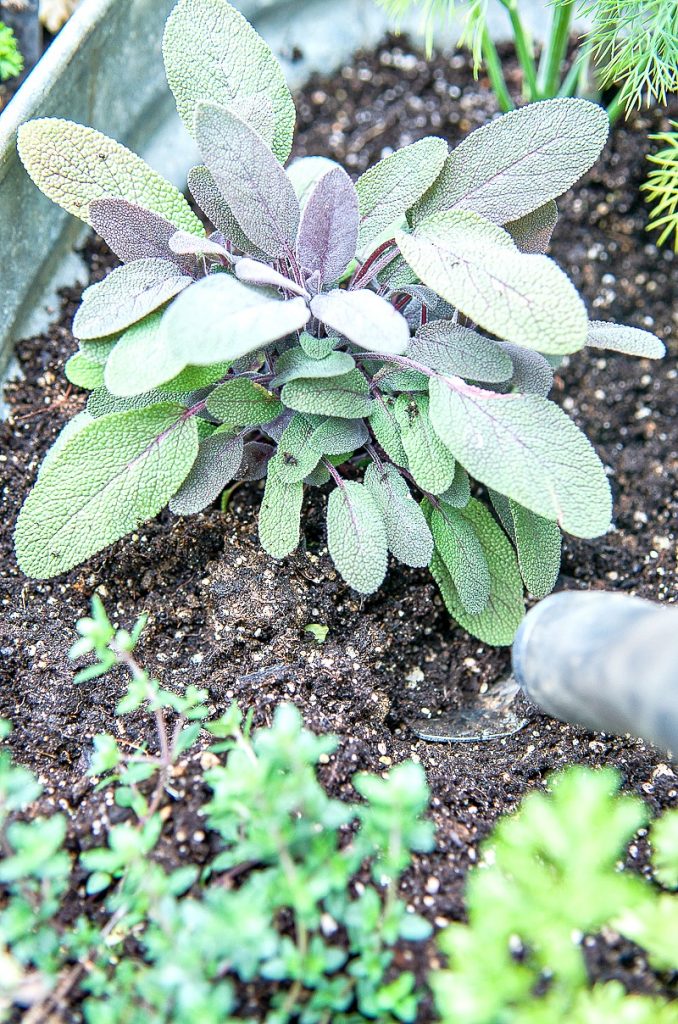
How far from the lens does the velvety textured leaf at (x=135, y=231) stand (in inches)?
39.5

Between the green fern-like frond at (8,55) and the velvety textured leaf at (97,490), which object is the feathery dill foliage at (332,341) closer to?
the velvety textured leaf at (97,490)

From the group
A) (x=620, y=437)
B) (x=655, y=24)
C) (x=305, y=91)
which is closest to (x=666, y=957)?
(x=620, y=437)

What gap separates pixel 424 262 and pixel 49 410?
0.63 m

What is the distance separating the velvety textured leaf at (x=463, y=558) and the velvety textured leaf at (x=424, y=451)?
11cm

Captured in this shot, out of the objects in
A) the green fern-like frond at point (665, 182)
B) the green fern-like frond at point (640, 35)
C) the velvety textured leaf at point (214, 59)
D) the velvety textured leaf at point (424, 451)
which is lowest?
the green fern-like frond at point (665, 182)

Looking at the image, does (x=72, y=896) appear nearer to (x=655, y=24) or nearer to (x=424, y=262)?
(x=424, y=262)

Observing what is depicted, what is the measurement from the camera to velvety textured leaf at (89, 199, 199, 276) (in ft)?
3.29

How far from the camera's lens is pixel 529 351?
1.11 m

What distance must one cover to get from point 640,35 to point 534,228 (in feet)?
1.16

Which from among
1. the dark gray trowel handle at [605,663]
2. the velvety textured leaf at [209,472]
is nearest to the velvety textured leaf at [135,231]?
the velvety textured leaf at [209,472]

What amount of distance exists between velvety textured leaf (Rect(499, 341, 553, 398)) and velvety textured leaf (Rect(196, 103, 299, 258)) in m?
0.30

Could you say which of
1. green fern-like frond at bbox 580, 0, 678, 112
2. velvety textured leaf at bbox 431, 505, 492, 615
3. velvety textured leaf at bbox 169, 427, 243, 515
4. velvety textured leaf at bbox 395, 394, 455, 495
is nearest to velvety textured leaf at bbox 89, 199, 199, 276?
velvety textured leaf at bbox 169, 427, 243, 515

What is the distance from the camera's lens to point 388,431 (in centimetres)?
110

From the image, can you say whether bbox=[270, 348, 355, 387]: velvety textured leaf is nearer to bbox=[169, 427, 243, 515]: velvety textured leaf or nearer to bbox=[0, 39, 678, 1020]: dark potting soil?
bbox=[169, 427, 243, 515]: velvety textured leaf
